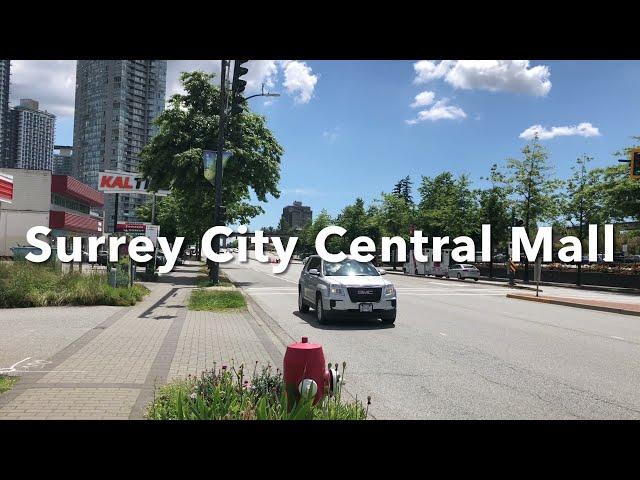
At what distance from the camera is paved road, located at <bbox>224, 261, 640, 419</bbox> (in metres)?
6.80

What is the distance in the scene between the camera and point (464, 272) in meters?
47.8

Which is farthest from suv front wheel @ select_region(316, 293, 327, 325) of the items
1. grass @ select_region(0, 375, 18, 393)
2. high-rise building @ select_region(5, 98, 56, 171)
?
high-rise building @ select_region(5, 98, 56, 171)

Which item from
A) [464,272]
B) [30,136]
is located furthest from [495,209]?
[30,136]

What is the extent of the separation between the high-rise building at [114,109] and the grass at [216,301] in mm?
55794

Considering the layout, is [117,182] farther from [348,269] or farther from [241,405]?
[241,405]

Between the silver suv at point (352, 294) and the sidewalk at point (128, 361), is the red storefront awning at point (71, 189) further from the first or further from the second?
the silver suv at point (352, 294)

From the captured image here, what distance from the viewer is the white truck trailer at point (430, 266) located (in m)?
52.1

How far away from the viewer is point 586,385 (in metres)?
7.96

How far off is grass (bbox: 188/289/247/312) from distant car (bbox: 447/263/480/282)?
102ft

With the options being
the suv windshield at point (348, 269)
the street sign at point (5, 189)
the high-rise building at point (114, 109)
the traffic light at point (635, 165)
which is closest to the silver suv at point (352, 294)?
the suv windshield at point (348, 269)

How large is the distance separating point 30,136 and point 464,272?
57693mm
